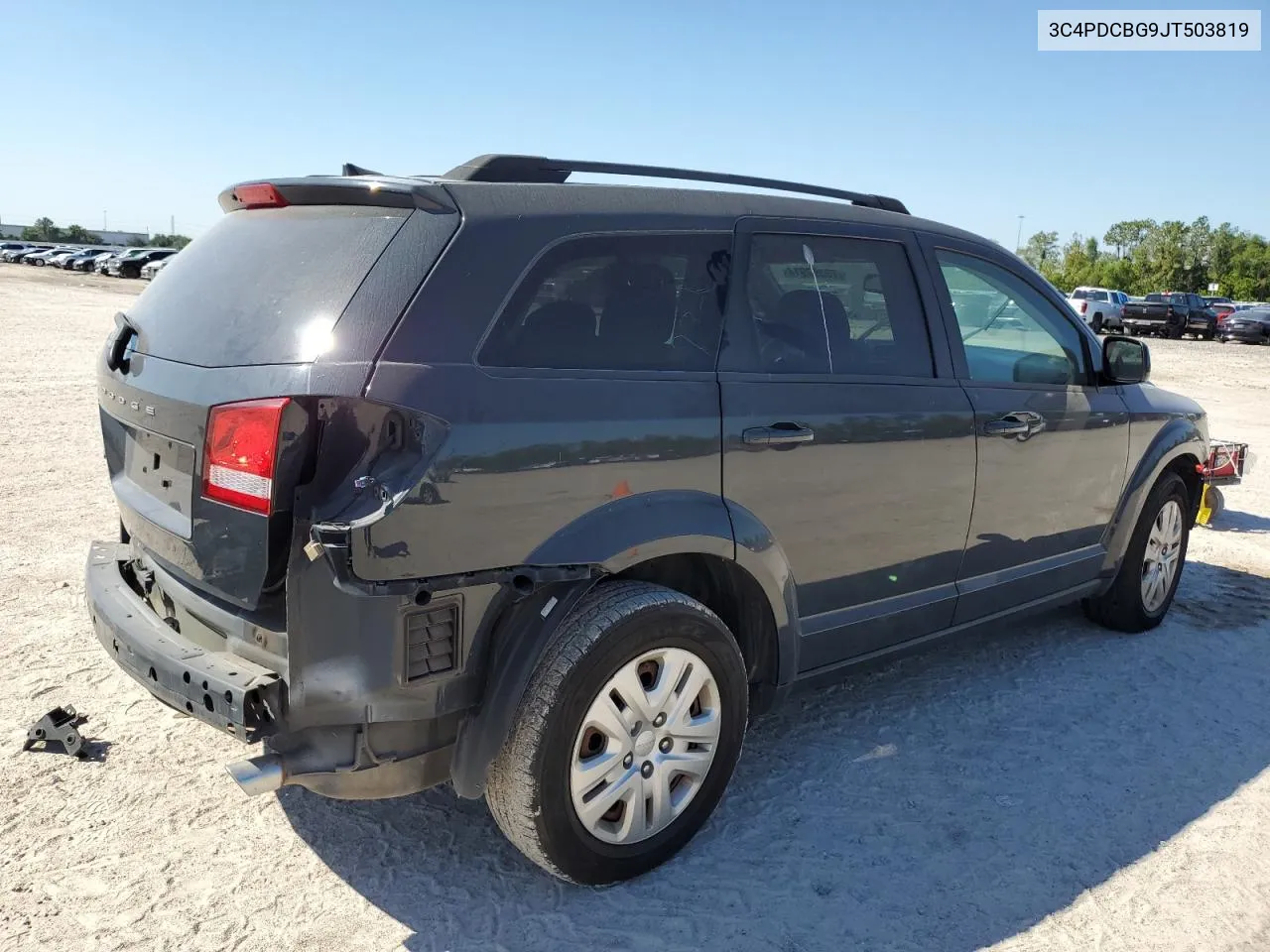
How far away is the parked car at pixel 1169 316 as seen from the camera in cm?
3503

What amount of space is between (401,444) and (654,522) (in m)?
0.75

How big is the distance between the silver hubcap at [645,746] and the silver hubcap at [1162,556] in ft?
10.2

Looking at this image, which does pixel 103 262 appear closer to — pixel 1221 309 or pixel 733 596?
pixel 1221 309

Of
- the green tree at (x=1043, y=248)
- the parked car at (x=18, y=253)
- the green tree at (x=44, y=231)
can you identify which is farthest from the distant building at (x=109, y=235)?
the green tree at (x=1043, y=248)

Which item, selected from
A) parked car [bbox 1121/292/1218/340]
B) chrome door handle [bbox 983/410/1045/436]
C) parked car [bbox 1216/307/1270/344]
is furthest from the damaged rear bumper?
parked car [bbox 1216/307/1270/344]

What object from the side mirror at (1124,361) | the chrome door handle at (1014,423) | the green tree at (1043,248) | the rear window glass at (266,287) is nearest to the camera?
the rear window glass at (266,287)

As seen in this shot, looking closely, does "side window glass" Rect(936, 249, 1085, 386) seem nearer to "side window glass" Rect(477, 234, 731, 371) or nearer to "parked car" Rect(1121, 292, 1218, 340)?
"side window glass" Rect(477, 234, 731, 371)

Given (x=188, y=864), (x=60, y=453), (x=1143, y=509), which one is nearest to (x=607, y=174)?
(x=188, y=864)

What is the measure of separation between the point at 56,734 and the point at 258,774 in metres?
1.50

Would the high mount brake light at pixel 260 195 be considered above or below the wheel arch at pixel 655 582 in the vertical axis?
above

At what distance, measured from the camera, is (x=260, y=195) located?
9.84 feet

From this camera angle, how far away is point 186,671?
8.36ft

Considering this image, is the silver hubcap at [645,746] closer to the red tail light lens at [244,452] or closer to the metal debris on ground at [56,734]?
the red tail light lens at [244,452]

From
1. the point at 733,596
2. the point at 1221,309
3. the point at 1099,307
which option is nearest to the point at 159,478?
the point at 733,596
